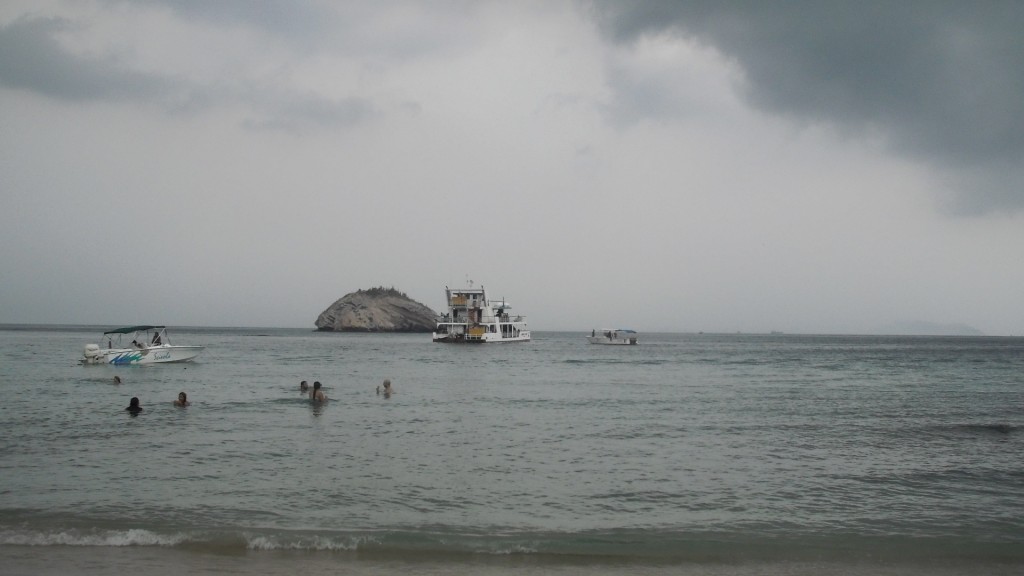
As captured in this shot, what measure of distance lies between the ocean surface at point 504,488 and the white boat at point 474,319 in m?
70.7

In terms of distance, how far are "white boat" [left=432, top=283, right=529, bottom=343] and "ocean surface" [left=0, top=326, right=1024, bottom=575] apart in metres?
70.7

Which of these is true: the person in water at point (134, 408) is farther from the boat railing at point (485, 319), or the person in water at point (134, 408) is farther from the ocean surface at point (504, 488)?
the boat railing at point (485, 319)

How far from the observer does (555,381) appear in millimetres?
41031

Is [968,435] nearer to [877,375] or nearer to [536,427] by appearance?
[536,427]

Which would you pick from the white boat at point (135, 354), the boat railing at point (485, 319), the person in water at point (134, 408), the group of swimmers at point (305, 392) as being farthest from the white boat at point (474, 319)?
the person in water at point (134, 408)

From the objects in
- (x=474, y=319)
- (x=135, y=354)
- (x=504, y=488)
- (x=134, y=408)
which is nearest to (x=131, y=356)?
(x=135, y=354)

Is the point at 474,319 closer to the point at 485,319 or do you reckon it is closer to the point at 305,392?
the point at 485,319

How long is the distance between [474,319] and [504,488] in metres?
88.0

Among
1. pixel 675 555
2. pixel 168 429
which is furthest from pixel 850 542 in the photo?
pixel 168 429

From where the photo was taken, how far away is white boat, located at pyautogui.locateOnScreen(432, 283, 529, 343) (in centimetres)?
9956

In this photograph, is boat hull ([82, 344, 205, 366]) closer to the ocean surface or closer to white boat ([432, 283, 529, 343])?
the ocean surface

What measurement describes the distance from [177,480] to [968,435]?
2316 cm

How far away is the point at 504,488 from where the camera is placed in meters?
13.7

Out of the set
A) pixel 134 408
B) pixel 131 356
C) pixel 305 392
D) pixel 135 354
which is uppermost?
pixel 135 354
